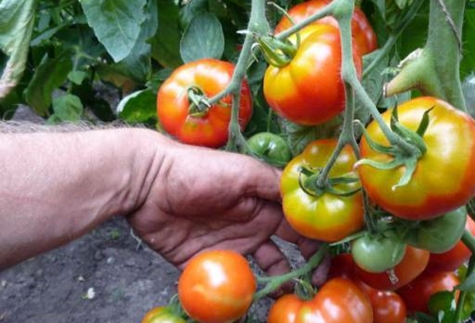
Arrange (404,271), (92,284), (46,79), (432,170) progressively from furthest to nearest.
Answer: (92,284) → (46,79) → (404,271) → (432,170)

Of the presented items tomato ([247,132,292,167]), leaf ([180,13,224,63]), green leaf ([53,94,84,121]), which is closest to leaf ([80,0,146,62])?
leaf ([180,13,224,63])

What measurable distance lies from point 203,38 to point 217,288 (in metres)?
0.42

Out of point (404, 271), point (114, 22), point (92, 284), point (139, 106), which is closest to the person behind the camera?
point (404, 271)

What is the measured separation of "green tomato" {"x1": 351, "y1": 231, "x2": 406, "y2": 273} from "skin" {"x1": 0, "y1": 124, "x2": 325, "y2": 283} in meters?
0.19

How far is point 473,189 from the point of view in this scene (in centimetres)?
56

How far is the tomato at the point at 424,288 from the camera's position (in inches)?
34.5

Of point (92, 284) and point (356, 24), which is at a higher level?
point (356, 24)

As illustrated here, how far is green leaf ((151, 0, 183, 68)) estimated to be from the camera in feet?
4.08

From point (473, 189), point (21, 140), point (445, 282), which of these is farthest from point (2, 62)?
point (473, 189)

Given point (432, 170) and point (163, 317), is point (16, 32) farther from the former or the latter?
point (432, 170)

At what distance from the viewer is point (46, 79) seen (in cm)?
151

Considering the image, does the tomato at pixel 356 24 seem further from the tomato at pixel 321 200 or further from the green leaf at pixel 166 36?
the green leaf at pixel 166 36

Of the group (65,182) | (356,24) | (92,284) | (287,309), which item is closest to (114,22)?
(65,182)

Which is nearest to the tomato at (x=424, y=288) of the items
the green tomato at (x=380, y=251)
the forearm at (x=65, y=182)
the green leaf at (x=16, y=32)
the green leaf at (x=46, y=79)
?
the green tomato at (x=380, y=251)
